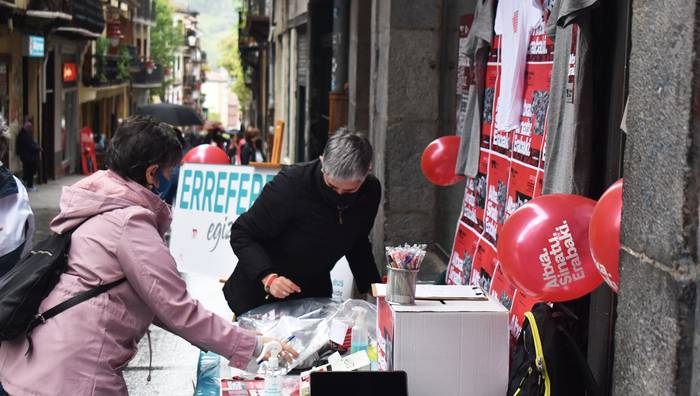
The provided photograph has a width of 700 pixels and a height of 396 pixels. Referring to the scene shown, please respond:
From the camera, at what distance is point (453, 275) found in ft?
20.8

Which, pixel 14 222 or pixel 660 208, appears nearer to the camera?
pixel 660 208

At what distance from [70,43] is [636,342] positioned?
3263 centimetres

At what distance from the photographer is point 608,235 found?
3.08 metres

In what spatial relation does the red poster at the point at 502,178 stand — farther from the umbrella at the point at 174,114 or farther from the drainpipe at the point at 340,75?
the umbrella at the point at 174,114

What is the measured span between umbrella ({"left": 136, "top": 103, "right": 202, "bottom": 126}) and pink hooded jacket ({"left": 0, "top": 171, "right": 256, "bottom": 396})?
41.3 feet

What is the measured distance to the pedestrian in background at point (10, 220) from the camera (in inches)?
186

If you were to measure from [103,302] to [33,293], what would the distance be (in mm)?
229

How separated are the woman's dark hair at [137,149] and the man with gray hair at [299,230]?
1.22m

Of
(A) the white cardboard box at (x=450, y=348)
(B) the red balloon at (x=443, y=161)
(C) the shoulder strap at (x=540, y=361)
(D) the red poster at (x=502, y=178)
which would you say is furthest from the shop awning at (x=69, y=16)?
(C) the shoulder strap at (x=540, y=361)

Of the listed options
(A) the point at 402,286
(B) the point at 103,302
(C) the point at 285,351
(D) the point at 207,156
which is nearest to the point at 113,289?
(B) the point at 103,302

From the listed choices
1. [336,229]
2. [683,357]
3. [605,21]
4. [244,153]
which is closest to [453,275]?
[336,229]

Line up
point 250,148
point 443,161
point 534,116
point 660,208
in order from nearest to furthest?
point 660,208, point 534,116, point 443,161, point 250,148

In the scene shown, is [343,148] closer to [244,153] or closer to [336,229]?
[336,229]

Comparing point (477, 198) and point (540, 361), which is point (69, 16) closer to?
point (477, 198)
